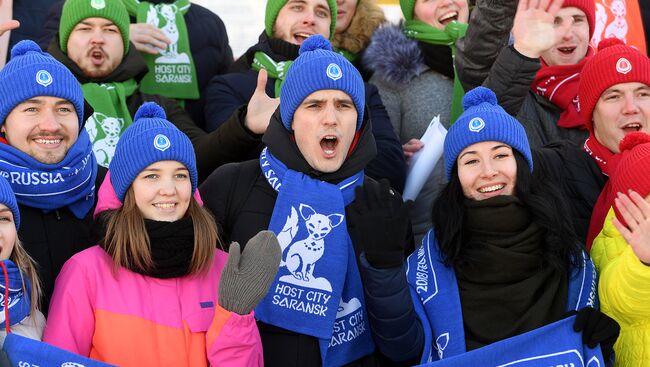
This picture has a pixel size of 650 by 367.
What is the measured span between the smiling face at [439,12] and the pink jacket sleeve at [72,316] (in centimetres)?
260

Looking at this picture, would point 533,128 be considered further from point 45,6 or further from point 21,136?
point 45,6

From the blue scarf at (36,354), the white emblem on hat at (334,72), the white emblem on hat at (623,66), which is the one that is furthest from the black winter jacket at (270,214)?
the white emblem on hat at (623,66)

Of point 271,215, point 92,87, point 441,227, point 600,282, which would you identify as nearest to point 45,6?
point 92,87

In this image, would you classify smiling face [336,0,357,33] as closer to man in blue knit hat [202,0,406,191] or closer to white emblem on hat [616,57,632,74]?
man in blue knit hat [202,0,406,191]

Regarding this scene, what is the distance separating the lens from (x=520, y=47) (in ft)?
16.3

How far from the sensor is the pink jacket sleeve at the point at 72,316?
388cm

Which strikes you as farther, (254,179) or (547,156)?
(547,156)

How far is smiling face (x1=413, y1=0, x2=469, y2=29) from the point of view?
585 centimetres

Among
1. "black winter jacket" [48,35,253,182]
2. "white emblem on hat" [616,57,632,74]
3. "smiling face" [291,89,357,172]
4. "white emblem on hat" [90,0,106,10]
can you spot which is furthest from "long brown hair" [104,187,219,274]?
"white emblem on hat" [616,57,632,74]

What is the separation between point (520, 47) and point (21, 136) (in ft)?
7.13

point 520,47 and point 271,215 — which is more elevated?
point 520,47

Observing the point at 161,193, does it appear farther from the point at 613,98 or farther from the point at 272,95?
the point at 613,98

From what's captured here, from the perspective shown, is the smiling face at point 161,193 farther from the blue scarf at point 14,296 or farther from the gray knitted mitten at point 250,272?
the blue scarf at point 14,296

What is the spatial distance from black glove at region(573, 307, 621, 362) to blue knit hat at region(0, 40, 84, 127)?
213cm
